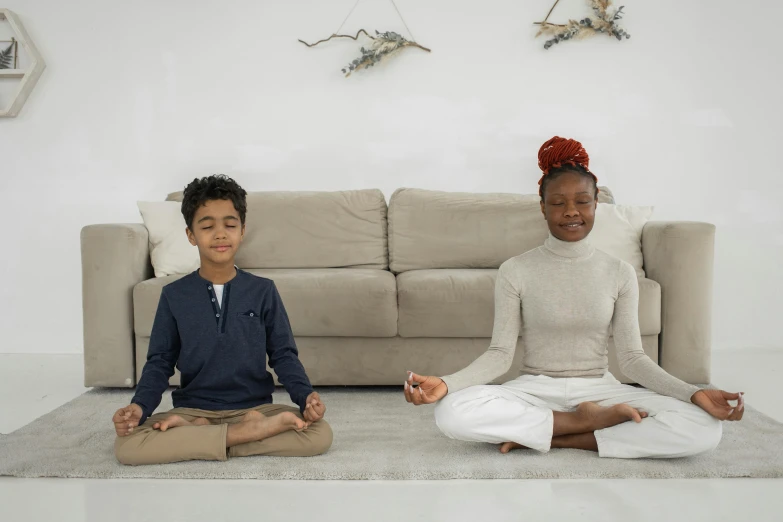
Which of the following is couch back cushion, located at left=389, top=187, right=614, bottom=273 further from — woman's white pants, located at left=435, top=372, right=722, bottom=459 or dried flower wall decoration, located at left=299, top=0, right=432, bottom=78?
woman's white pants, located at left=435, top=372, right=722, bottom=459

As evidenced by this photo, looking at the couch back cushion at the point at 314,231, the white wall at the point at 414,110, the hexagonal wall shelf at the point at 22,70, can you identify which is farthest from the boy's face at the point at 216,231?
the hexagonal wall shelf at the point at 22,70

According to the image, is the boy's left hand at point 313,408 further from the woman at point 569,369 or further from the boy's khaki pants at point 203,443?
the woman at point 569,369

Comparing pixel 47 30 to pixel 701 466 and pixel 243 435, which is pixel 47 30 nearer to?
pixel 243 435

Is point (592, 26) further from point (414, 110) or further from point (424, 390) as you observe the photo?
point (424, 390)

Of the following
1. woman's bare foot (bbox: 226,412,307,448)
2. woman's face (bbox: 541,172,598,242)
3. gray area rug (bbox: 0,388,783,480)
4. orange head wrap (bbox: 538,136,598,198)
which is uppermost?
orange head wrap (bbox: 538,136,598,198)

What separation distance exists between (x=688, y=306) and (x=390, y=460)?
135 cm

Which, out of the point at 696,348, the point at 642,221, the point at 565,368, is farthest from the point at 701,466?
the point at 642,221

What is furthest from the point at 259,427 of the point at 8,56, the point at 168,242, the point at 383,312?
the point at 8,56

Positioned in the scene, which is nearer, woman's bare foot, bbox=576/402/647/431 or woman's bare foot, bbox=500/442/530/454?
woman's bare foot, bbox=576/402/647/431

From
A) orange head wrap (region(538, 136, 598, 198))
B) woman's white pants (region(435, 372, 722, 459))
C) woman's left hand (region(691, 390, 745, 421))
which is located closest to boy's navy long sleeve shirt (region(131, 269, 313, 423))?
woman's white pants (region(435, 372, 722, 459))

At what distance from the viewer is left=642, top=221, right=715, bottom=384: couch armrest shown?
2.70 m

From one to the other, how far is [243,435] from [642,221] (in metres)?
1.79

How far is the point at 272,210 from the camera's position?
3.16 m

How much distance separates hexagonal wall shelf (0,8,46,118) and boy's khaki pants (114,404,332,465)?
2.30 m
